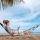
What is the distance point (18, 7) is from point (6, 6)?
15 cm

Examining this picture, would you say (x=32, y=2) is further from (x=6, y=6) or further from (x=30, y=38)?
(x=30, y=38)

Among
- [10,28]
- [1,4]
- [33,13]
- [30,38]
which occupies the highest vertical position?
[1,4]

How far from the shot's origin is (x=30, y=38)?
133 centimetres

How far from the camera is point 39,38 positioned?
4.35ft

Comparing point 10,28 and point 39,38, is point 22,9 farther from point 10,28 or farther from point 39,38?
point 39,38

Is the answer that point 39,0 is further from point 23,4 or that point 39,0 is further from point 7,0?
point 7,0

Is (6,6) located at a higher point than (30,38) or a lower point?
higher

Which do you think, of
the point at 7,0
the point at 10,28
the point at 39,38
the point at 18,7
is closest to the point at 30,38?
the point at 39,38

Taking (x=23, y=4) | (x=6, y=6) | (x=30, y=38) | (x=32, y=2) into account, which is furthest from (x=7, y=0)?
(x=30, y=38)

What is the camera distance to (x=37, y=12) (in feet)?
4.42

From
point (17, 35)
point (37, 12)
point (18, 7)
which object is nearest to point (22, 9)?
point (18, 7)

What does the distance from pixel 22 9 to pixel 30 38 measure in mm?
381

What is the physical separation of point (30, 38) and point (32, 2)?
46 centimetres

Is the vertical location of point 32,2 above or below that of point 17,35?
above
